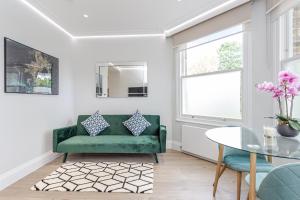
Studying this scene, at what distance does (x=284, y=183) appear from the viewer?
1.00 m

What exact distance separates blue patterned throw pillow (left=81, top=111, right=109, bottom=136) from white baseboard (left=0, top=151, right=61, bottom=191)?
77cm

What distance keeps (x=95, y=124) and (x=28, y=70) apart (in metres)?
1.51

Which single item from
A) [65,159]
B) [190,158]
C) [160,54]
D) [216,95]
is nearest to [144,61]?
[160,54]

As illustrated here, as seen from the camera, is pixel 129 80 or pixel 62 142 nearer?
pixel 62 142

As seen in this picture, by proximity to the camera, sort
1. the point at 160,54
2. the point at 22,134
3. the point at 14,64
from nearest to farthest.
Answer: the point at 14,64
the point at 22,134
the point at 160,54

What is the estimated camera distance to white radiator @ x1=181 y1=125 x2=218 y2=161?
127 inches

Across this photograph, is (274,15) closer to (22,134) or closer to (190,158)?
(190,158)

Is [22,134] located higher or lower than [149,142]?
higher

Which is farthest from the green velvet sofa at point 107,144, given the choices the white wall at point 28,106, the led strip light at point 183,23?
the led strip light at point 183,23

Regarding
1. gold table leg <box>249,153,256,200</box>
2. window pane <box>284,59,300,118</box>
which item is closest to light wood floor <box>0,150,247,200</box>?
gold table leg <box>249,153,256,200</box>

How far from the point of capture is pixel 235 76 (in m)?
3.12

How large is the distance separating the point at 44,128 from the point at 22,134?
511 mm

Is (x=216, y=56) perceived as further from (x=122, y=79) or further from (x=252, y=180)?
(x=252, y=180)

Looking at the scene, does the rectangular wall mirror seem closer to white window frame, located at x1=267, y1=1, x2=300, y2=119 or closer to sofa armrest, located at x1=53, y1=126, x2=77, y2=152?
sofa armrest, located at x1=53, y1=126, x2=77, y2=152
